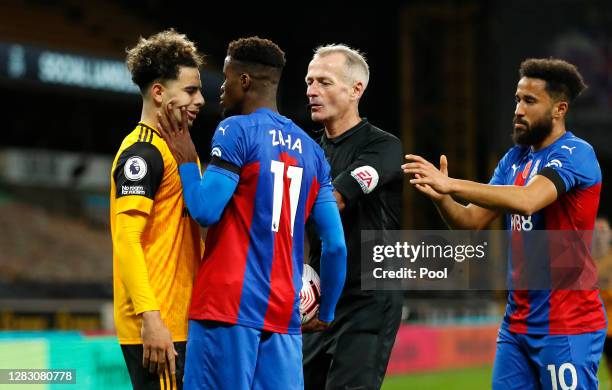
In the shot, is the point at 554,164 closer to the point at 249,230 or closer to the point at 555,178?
the point at 555,178

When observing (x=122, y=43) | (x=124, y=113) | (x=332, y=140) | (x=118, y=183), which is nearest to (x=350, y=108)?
(x=332, y=140)

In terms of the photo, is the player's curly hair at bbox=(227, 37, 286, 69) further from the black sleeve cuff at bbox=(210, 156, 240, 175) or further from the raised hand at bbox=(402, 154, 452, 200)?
the raised hand at bbox=(402, 154, 452, 200)

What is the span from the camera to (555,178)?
486 centimetres

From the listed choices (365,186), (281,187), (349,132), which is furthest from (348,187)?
(281,187)

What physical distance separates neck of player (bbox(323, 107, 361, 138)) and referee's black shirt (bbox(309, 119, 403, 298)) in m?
0.03

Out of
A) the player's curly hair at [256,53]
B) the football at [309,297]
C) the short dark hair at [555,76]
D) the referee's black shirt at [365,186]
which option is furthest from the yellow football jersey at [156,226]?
the short dark hair at [555,76]

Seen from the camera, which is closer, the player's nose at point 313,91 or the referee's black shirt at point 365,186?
the referee's black shirt at point 365,186

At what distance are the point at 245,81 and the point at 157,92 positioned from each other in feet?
1.33

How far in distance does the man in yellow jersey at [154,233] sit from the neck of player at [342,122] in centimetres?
115

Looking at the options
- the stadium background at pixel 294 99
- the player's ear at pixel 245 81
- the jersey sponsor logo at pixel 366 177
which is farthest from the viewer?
the stadium background at pixel 294 99

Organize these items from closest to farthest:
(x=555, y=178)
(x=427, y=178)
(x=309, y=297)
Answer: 1. (x=427, y=178)
2. (x=309, y=297)
3. (x=555, y=178)

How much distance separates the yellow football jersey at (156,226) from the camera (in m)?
3.98

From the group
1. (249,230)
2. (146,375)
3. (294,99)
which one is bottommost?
(146,375)

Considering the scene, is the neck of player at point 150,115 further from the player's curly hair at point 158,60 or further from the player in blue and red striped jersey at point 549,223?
the player in blue and red striped jersey at point 549,223
